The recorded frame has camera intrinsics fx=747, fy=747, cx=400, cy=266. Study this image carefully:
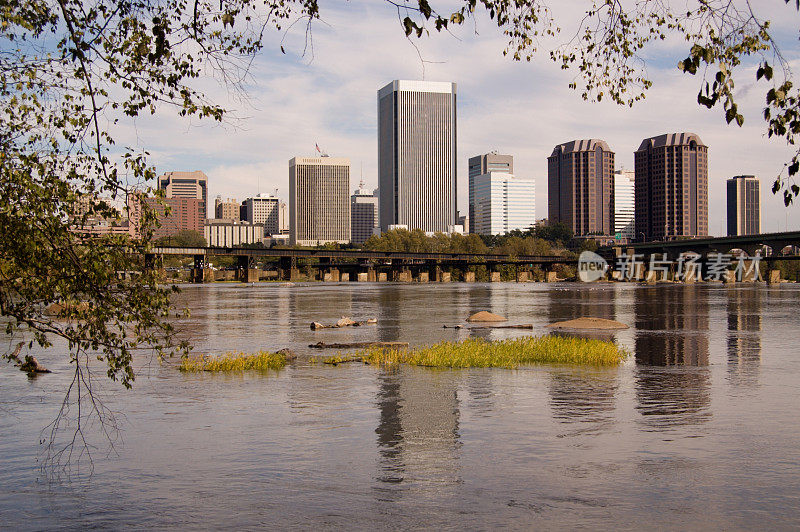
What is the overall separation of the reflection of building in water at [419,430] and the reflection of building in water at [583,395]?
11.8 feet

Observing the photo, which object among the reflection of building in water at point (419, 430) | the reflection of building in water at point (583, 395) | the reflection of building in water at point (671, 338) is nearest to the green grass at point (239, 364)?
the reflection of building in water at point (419, 430)

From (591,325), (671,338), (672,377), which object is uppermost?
(591,325)

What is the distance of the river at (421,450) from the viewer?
49.6 feet

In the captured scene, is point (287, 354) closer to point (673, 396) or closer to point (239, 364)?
point (239, 364)

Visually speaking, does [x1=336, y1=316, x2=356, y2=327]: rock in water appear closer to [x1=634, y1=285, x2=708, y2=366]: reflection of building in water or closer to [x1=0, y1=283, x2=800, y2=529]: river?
[x1=634, y1=285, x2=708, y2=366]: reflection of building in water

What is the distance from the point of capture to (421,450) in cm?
1948

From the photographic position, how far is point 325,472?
1769cm

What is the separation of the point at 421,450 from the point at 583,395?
32.4 feet

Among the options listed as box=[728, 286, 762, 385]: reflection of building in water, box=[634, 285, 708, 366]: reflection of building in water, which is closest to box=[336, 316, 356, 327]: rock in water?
box=[634, 285, 708, 366]: reflection of building in water

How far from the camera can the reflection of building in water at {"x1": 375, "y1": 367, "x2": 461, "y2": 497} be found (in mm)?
17359

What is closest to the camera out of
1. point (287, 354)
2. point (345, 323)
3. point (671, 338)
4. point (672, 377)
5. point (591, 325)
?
point (672, 377)

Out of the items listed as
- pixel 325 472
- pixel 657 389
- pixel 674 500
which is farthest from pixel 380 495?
pixel 657 389

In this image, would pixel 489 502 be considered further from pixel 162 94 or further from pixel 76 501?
pixel 162 94

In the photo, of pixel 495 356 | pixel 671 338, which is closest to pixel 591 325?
pixel 671 338
